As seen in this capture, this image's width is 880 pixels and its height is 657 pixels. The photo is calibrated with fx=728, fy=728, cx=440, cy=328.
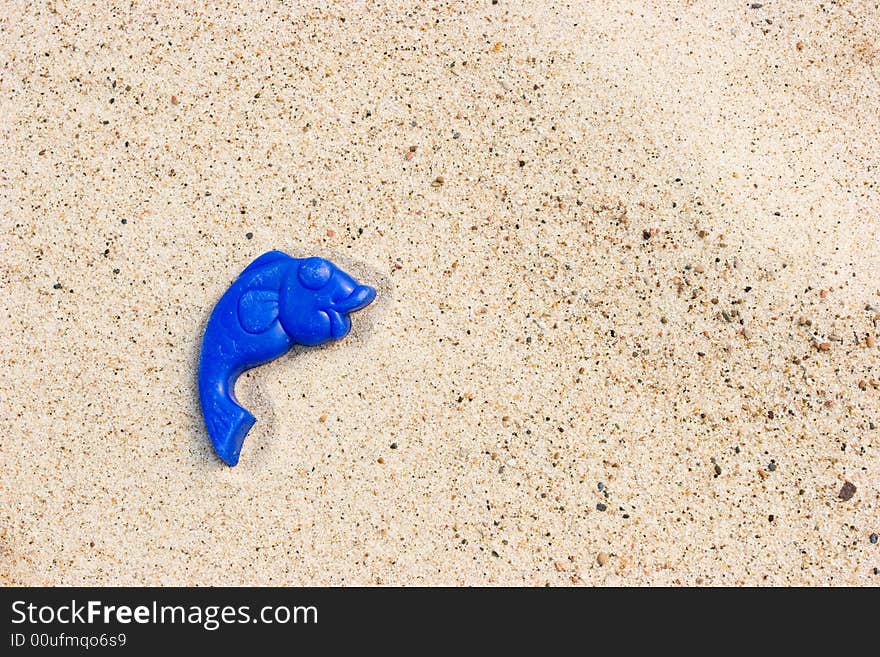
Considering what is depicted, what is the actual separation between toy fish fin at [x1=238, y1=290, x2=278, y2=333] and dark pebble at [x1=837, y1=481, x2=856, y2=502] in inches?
62.0

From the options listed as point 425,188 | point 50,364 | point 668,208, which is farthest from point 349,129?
point 50,364

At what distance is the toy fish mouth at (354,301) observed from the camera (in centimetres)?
196

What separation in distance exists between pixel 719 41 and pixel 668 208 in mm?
629

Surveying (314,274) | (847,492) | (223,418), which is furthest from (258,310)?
(847,492)

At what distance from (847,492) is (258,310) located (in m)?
1.64

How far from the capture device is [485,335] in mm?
2029

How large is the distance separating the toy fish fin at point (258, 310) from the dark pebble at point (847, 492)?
1574 millimetres

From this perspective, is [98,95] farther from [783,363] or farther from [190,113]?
[783,363]

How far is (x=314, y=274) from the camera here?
1.96 m

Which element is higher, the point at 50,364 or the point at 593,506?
the point at 593,506

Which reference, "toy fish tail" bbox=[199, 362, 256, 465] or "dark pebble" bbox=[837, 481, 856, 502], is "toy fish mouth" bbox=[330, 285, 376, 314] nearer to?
"toy fish tail" bbox=[199, 362, 256, 465]

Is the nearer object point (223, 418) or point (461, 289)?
point (223, 418)

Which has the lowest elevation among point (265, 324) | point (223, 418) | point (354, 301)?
point (223, 418)

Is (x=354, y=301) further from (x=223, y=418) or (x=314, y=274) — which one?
(x=223, y=418)
